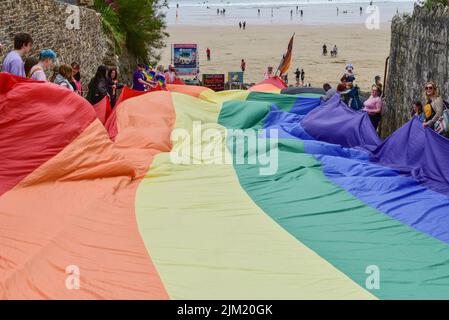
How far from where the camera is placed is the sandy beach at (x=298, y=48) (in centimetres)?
3425

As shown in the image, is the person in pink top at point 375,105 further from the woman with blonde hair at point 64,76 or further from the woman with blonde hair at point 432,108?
the woman with blonde hair at point 64,76

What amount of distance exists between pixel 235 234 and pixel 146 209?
1.06 m

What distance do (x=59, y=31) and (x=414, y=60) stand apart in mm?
8056

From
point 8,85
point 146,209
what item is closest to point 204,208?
point 146,209

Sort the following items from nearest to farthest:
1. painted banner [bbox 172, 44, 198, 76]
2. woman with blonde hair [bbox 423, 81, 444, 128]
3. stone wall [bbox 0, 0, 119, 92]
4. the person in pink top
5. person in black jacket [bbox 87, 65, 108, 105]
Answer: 1. woman with blonde hair [bbox 423, 81, 444, 128]
2. stone wall [bbox 0, 0, 119, 92]
3. person in black jacket [bbox 87, 65, 108, 105]
4. the person in pink top
5. painted banner [bbox 172, 44, 198, 76]

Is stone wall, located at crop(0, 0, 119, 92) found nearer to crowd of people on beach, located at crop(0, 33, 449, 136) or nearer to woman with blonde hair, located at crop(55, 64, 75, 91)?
crowd of people on beach, located at crop(0, 33, 449, 136)

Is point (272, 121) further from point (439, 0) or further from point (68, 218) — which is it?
point (439, 0)

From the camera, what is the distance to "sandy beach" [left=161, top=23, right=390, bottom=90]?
112 ft

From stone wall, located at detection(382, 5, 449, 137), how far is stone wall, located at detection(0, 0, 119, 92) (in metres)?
7.28

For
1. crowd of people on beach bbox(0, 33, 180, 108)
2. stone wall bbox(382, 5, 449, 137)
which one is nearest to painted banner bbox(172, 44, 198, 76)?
crowd of people on beach bbox(0, 33, 180, 108)

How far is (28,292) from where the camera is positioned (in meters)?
4.03

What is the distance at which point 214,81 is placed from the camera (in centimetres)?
2094

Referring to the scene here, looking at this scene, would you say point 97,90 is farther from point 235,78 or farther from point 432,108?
point 235,78
